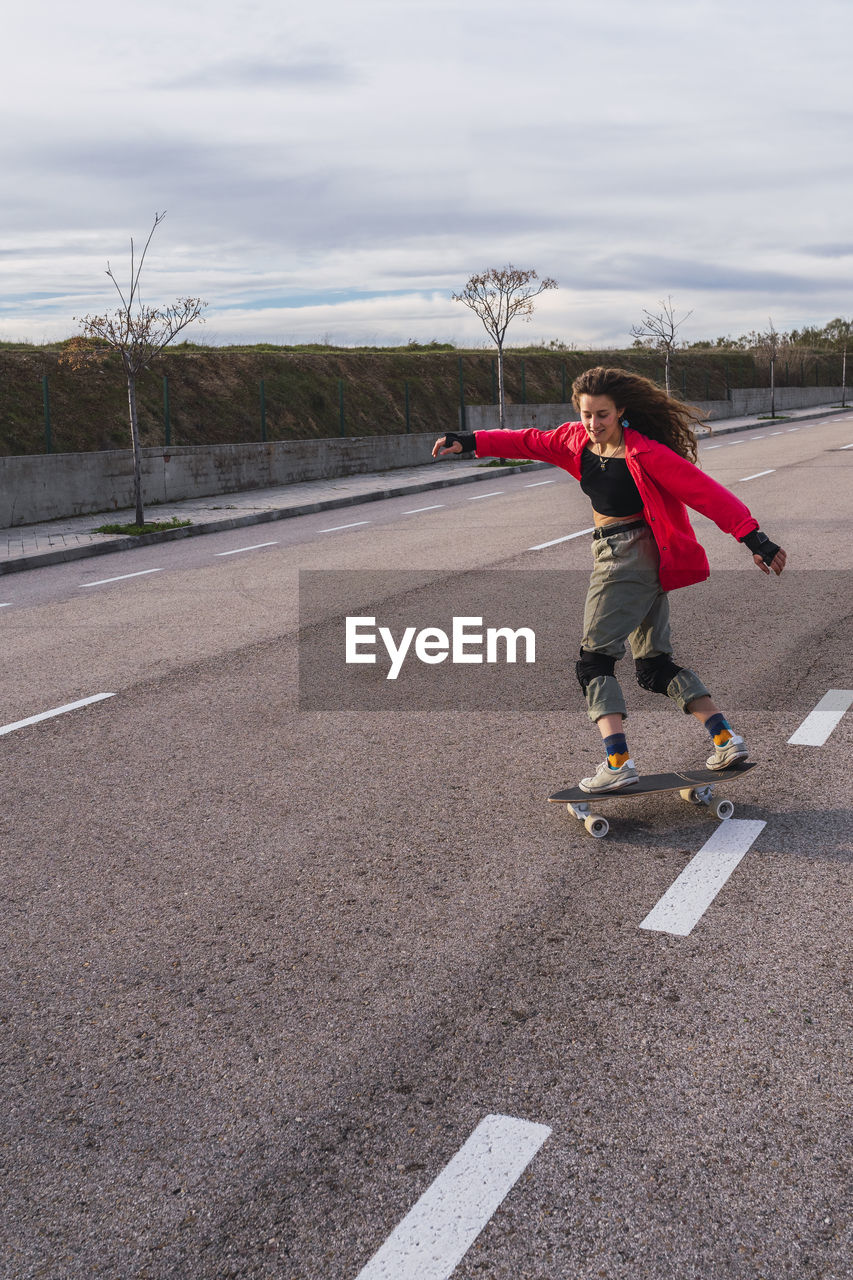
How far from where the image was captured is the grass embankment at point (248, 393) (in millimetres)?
24422

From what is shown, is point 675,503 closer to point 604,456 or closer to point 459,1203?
point 604,456

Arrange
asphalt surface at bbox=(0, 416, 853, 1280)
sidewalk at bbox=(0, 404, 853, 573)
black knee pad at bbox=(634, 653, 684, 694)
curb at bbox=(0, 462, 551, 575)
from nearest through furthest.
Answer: asphalt surface at bbox=(0, 416, 853, 1280), black knee pad at bbox=(634, 653, 684, 694), curb at bbox=(0, 462, 551, 575), sidewalk at bbox=(0, 404, 853, 573)

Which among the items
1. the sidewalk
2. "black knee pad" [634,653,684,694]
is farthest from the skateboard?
the sidewalk

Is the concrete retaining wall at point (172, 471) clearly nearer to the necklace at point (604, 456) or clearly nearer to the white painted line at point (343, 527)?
the white painted line at point (343, 527)

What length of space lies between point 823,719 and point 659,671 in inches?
58.2

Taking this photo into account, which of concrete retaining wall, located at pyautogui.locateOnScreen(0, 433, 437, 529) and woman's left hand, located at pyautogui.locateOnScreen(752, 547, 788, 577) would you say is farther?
concrete retaining wall, located at pyautogui.locateOnScreen(0, 433, 437, 529)

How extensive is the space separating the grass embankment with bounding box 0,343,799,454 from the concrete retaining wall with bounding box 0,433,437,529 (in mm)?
3260

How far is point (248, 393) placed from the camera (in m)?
30.8

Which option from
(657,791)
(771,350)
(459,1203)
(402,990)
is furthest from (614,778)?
(771,350)

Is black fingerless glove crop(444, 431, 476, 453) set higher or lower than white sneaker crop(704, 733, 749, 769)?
higher

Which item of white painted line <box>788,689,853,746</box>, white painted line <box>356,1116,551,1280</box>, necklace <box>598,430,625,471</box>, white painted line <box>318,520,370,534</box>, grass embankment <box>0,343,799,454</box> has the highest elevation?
grass embankment <box>0,343,799,454</box>

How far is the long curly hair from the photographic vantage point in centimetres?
447

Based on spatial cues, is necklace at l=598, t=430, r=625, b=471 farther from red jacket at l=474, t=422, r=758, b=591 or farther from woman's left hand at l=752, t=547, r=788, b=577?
woman's left hand at l=752, t=547, r=788, b=577

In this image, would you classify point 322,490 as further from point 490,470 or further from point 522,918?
point 522,918
